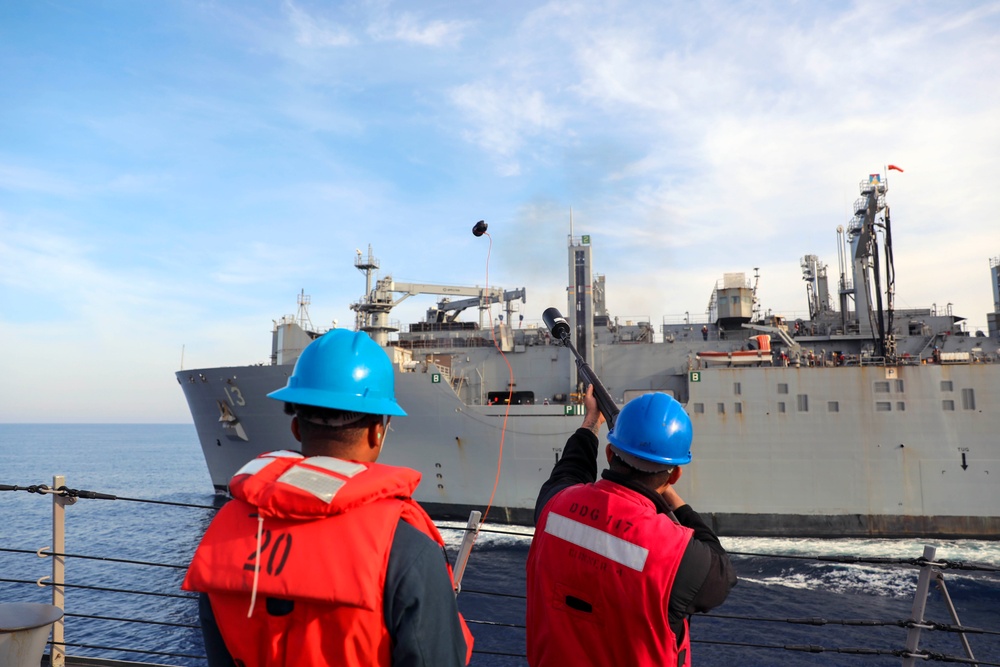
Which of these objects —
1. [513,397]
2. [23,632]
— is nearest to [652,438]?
[23,632]

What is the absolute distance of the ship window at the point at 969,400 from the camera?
16000 mm

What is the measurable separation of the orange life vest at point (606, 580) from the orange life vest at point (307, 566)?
78cm

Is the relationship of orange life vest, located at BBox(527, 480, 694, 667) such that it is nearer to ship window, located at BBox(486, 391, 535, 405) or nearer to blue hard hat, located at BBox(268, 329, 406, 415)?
blue hard hat, located at BBox(268, 329, 406, 415)

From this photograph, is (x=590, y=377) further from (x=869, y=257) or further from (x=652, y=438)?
(x=869, y=257)

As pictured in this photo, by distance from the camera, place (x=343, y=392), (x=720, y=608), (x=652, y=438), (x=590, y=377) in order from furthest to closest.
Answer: (x=720, y=608) → (x=590, y=377) → (x=652, y=438) → (x=343, y=392)

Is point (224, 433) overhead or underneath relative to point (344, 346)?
underneath

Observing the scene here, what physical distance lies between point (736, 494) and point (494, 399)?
755 centimetres

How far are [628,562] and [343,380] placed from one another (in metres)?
0.97

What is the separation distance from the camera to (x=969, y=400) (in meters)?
16.0

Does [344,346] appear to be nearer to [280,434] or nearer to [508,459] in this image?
[508,459]

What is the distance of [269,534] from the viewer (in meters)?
1.27

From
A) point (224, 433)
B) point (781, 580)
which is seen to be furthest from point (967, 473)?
point (224, 433)

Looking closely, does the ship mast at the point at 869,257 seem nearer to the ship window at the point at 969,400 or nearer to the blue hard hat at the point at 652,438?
the ship window at the point at 969,400

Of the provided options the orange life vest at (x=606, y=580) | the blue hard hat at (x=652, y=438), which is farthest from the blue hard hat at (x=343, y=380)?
the blue hard hat at (x=652, y=438)
